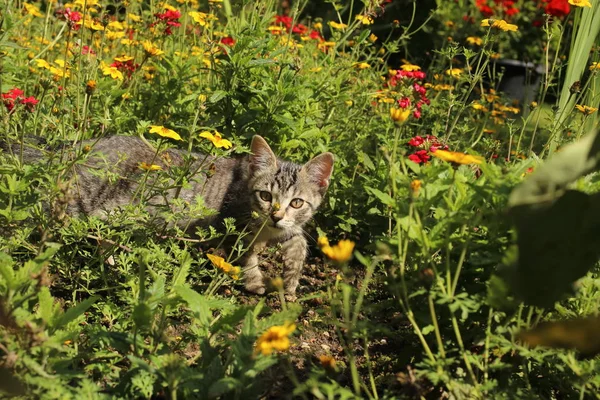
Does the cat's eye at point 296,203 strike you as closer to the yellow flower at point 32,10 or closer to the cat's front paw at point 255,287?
the cat's front paw at point 255,287

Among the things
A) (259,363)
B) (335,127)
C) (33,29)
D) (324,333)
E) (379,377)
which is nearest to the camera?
(259,363)

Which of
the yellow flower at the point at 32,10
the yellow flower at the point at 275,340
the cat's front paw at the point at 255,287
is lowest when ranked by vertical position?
the cat's front paw at the point at 255,287

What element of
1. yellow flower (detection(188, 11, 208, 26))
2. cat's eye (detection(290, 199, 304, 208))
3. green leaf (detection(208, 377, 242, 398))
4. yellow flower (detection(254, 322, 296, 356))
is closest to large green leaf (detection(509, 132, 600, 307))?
yellow flower (detection(254, 322, 296, 356))

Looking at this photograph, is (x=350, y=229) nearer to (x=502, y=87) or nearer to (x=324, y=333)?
(x=324, y=333)

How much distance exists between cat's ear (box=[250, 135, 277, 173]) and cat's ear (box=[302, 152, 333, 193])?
175mm

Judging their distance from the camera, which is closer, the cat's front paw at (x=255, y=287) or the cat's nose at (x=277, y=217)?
the cat's front paw at (x=255, y=287)

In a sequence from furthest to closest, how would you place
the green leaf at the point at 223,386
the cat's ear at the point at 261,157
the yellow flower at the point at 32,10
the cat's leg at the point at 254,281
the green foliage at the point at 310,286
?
the yellow flower at the point at 32,10 → the cat's ear at the point at 261,157 → the cat's leg at the point at 254,281 → the green leaf at the point at 223,386 → the green foliage at the point at 310,286

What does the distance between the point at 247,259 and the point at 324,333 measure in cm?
74

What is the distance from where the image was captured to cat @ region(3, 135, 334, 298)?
3.71 m

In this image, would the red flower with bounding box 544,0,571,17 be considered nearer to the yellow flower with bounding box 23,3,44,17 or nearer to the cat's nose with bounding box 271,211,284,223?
the cat's nose with bounding box 271,211,284,223

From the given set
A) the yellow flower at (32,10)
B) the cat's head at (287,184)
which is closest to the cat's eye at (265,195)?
the cat's head at (287,184)

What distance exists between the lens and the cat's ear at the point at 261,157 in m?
3.77

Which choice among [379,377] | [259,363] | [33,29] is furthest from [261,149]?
[33,29]

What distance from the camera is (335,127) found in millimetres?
4445
